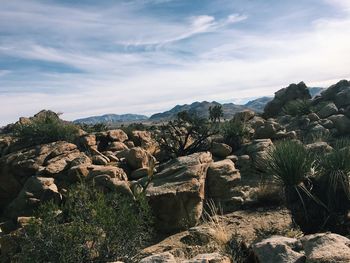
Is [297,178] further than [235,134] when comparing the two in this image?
No

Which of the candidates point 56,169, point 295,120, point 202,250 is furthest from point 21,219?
point 295,120

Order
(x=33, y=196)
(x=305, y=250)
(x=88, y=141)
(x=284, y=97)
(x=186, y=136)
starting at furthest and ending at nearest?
(x=284, y=97) → (x=88, y=141) → (x=186, y=136) → (x=33, y=196) → (x=305, y=250)

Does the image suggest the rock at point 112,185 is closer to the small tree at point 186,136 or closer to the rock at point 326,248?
the small tree at point 186,136

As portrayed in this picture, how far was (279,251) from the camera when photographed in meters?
6.61

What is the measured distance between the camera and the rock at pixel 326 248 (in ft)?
19.9

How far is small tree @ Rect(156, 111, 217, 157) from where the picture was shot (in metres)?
17.2

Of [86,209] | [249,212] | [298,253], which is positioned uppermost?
[86,209]

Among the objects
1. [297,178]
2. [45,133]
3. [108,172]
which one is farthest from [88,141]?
[297,178]

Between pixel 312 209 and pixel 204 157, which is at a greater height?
pixel 204 157

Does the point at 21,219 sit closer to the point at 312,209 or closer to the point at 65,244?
the point at 65,244

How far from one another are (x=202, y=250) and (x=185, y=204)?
9.31 feet

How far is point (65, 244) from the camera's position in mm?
7906

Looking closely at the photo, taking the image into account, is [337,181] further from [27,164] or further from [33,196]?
[27,164]

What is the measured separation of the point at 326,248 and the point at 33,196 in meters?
9.60
